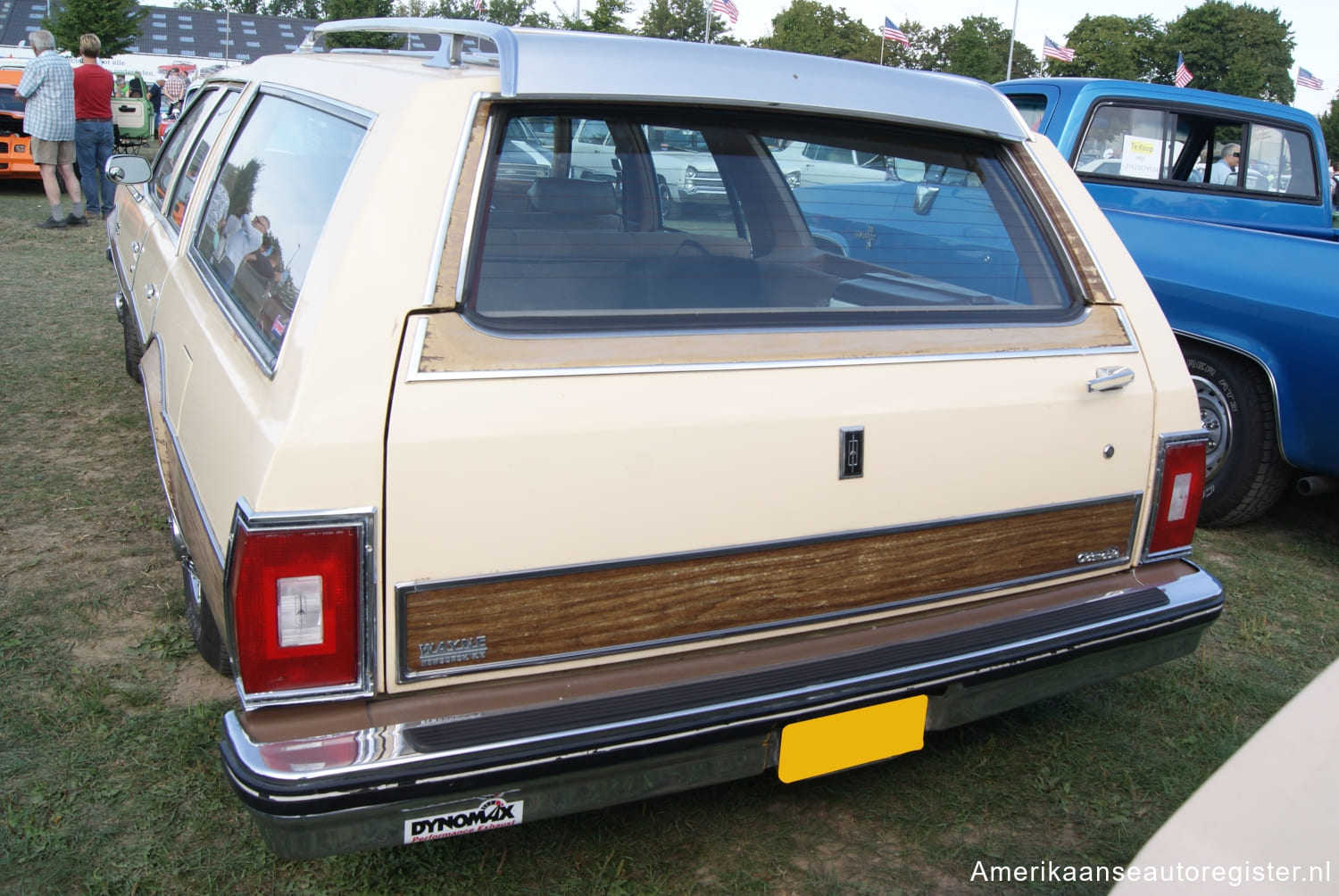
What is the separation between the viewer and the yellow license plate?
2.00m

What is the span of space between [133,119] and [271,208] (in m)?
20.6

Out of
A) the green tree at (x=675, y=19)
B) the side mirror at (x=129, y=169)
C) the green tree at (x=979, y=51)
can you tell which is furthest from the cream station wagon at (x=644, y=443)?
the green tree at (x=675, y=19)

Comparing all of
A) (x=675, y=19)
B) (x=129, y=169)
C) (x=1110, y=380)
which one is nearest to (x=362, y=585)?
(x=1110, y=380)

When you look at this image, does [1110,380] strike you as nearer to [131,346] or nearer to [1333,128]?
[131,346]

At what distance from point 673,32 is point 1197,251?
70901 mm

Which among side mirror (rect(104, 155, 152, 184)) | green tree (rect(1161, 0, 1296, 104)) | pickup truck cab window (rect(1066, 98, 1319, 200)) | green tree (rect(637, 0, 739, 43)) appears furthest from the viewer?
green tree (rect(637, 0, 739, 43))

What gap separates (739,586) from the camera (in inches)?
78.4

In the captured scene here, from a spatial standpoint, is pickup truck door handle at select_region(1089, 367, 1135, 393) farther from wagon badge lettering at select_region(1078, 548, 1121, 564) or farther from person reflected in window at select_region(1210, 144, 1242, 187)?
person reflected in window at select_region(1210, 144, 1242, 187)

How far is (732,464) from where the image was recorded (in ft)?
6.28

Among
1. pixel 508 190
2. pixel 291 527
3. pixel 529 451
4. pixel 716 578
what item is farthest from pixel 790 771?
pixel 508 190

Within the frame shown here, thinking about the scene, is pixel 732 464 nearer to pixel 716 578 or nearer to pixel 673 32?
pixel 716 578

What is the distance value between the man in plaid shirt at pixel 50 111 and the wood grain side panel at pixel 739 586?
1042 centimetres

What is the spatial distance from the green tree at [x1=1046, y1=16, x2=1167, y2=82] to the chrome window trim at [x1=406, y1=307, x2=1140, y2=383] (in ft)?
215

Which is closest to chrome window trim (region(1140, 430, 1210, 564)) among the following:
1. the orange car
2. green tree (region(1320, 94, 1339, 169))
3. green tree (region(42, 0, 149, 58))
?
the orange car
